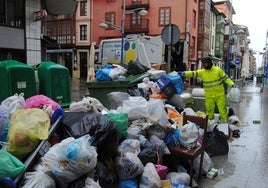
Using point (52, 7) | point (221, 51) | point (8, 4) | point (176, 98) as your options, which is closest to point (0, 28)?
point (8, 4)

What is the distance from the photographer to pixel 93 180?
328cm

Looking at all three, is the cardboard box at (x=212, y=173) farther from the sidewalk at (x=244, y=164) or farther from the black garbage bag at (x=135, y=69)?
the black garbage bag at (x=135, y=69)

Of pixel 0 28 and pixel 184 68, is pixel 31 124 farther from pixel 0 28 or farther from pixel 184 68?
pixel 184 68

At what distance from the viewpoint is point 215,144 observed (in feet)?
19.4

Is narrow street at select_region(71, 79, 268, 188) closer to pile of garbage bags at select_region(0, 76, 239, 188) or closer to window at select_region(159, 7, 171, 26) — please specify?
pile of garbage bags at select_region(0, 76, 239, 188)

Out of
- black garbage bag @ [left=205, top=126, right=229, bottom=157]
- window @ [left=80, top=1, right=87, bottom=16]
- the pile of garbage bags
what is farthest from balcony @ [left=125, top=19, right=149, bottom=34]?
the pile of garbage bags

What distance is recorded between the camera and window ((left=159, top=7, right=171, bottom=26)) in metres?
33.0

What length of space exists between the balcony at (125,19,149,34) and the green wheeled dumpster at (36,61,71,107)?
28.0 m

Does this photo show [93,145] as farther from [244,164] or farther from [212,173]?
[244,164]

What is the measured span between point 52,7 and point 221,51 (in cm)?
4271

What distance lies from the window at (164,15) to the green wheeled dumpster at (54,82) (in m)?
A: 28.0

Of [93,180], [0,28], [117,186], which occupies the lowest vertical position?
[117,186]

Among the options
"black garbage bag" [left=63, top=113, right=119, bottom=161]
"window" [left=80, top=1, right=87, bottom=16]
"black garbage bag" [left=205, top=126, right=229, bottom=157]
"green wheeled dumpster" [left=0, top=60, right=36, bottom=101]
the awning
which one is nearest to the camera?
"black garbage bag" [left=63, top=113, right=119, bottom=161]

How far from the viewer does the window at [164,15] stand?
33.0 meters
